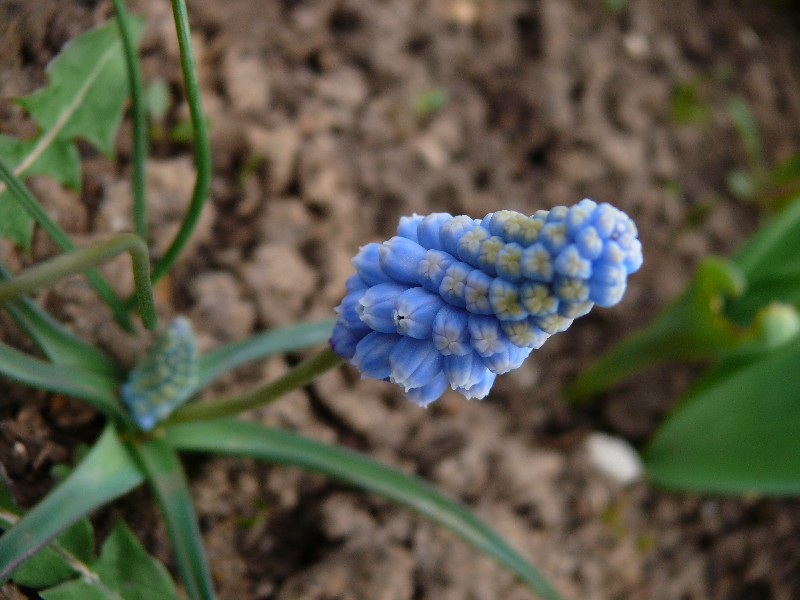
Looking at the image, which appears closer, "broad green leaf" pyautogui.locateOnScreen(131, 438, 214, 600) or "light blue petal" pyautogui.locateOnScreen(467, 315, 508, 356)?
"light blue petal" pyautogui.locateOnScreen(467, 315, 508, 356)

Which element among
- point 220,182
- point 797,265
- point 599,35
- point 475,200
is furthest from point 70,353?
point 599,35

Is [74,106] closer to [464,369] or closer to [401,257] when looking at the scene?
[401,257]

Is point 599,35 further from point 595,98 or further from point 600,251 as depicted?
point 600,251

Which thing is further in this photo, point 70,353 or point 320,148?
point 320,148

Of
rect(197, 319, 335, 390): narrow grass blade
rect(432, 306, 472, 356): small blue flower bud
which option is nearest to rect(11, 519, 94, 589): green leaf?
rect(197, 319, 335, 390): narrow grass blade

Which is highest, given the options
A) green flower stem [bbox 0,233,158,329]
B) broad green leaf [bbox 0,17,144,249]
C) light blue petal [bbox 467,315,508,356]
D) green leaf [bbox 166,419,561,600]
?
broad green leaf [bbox 0,17,144,249]

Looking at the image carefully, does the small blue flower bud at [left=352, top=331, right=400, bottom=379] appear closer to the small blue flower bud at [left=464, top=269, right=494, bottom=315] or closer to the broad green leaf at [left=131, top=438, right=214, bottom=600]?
the small blue flower bud at [left=464, top=269, right=494, bottom=315]
